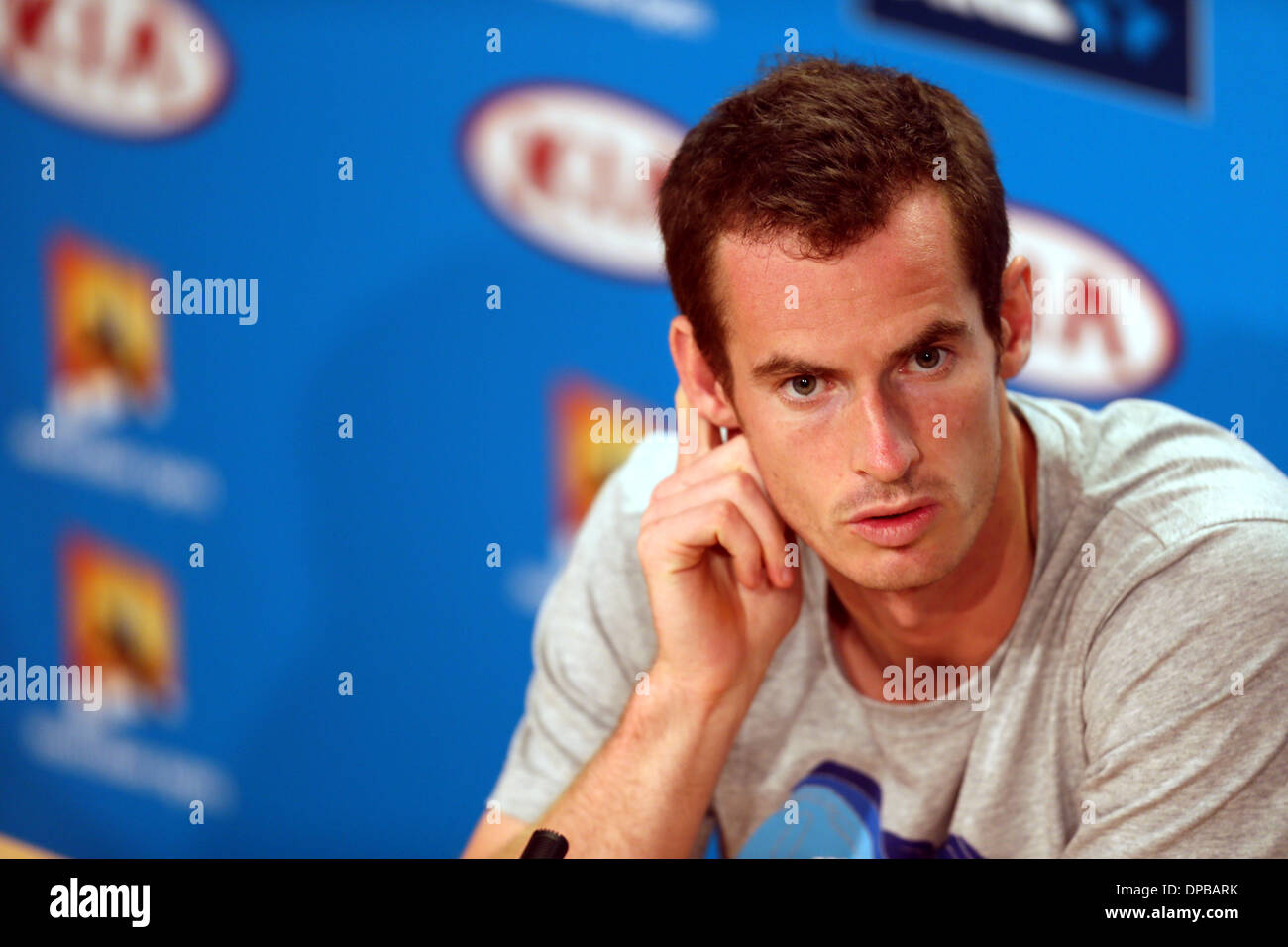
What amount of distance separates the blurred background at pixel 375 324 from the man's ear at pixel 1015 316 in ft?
2.48

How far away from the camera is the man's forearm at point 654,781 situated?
168cm

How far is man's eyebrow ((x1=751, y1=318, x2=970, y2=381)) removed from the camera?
1.48m

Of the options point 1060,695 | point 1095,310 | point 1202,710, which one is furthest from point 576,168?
point 1202,710

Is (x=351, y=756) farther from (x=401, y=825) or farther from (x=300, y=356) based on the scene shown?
(x=300, y=356)

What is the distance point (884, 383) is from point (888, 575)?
208 millimetres

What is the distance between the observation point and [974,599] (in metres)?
1.68

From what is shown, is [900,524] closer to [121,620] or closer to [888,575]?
[888,575]

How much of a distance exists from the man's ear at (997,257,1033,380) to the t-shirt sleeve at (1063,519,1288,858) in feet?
0.91

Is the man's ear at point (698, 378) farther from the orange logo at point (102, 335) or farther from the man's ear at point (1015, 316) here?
the orange logo at point (102, 335)

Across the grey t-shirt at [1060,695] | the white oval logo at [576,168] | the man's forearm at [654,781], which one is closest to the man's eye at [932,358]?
the grey t-shirt at [1060,695]

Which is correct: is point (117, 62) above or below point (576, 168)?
above

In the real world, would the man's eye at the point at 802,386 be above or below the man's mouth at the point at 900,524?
above

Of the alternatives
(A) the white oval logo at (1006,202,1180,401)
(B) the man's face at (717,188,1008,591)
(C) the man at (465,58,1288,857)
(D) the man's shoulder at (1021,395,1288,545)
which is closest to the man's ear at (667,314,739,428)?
(C) the man at (465,58,1288,857)
